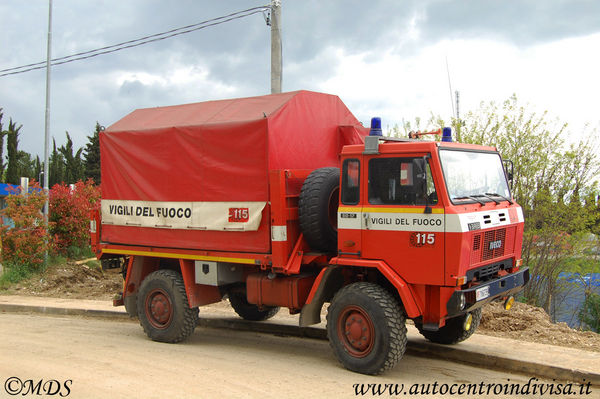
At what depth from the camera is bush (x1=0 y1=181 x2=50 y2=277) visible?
14.9 metres

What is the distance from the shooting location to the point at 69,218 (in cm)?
1647

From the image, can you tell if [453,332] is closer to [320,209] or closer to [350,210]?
[350,210]

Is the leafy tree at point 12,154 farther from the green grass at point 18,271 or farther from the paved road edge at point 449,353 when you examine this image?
the paved road edge at point 449,353

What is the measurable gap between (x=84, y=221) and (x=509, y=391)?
13.6 m

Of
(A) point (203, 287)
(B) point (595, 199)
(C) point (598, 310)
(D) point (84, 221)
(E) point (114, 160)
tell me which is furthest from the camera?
(D) point (84, 221)

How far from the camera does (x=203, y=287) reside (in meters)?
8.59

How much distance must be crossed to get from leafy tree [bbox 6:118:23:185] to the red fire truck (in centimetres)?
3019

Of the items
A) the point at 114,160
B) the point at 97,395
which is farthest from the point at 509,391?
the point at 114,160

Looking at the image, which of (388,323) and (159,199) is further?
(159,199)

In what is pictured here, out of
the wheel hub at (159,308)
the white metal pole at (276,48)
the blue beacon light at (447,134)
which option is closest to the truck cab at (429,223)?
the blue beacon light at (447,134)

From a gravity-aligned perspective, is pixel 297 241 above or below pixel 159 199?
below

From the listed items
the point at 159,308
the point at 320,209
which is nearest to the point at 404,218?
the point at 320,209

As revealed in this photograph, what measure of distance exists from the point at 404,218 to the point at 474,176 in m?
1.17

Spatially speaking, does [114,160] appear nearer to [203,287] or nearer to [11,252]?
[203,287]
